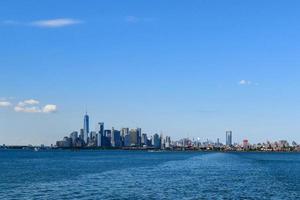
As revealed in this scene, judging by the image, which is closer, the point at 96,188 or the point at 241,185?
the point at 96,188

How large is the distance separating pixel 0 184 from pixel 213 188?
33.6 metres

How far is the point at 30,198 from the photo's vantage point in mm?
67625

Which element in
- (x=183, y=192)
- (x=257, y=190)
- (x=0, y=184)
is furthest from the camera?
(x=0, y=184)

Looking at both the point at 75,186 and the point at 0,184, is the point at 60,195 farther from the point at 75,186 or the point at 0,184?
the point at 0,184

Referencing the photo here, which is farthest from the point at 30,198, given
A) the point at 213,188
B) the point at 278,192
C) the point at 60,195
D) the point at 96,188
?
the point at 278,192

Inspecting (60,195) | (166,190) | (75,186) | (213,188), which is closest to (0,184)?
(75,186)

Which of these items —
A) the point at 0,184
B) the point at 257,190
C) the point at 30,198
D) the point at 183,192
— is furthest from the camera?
the point at 0,184

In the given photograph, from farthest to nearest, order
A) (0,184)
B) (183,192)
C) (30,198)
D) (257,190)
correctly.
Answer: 1. (0,184)
2. (257,190)
3. (183,192)
4. (30,198)

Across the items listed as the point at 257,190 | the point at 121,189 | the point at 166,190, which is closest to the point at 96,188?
the point at 121,189

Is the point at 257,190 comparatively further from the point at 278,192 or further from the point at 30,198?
the point at 30,198

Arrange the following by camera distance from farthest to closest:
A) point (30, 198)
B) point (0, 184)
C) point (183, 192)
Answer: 1. point (0, 184)
2. point (183, 192)
3. point (30, 198)

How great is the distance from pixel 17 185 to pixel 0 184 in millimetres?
3671

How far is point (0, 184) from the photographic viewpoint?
87562 mm

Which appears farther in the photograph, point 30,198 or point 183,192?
point 183,192
